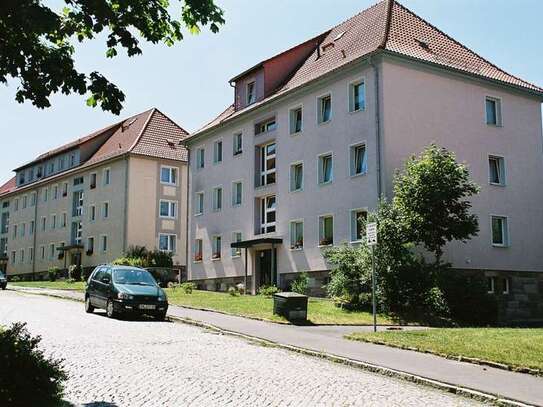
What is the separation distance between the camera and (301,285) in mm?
30250

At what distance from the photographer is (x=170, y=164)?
53.6 metres

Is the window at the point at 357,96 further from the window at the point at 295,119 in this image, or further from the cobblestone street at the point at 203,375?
the cobblestone street at the point at 203,375

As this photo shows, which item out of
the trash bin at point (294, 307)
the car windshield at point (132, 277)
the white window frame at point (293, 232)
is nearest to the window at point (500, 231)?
the white window frame at point (293, 232)

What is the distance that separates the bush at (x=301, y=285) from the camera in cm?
3012

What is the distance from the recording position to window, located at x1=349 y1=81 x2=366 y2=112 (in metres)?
29.7

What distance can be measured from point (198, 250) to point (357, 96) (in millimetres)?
15467

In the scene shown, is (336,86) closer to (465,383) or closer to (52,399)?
(465,383)

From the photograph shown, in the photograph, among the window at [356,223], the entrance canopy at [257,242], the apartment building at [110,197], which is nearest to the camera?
the window at [356,223]

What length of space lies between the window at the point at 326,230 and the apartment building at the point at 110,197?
21.8 metres

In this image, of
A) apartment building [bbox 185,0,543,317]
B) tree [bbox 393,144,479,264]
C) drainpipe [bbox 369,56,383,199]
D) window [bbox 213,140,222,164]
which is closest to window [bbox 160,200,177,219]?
window [bbox 213,140,222,164]

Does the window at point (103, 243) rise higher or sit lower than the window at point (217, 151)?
lower

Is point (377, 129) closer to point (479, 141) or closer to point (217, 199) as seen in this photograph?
point (479, 141)

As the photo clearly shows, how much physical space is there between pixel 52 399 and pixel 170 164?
47186 millimetres

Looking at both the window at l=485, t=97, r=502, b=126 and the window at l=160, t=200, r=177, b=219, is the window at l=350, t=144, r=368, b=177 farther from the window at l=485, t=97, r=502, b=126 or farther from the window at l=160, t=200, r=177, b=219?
the window at l=160, t=200, r=177, b=219
